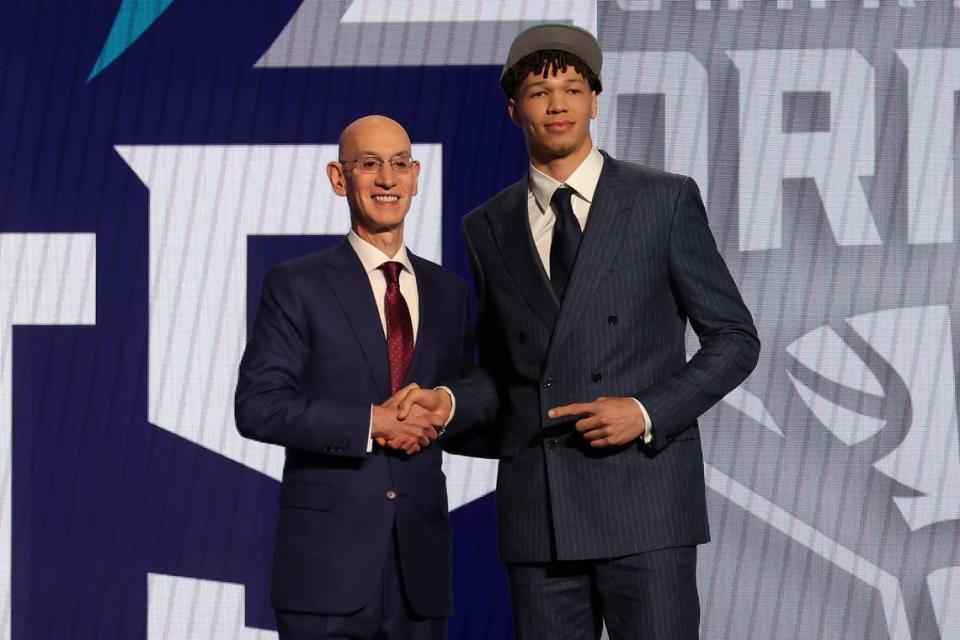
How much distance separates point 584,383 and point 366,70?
1460mm

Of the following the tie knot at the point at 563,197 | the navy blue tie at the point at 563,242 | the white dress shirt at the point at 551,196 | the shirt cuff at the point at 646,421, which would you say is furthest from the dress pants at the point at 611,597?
the tie knot at the point at 563,197

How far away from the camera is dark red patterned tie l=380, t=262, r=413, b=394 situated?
1.83 metres

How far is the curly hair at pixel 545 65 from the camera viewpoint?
171 cm

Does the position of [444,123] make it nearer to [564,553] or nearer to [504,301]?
[504,301]

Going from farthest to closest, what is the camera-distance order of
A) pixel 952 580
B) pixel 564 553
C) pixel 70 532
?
pixel 70 532, pixel 952 580, pixel 564 553

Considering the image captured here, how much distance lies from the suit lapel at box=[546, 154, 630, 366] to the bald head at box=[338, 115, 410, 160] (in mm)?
348

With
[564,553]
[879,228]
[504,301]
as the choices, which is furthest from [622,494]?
[879,228]

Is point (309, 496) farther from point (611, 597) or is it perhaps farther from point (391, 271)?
point (611, 597)

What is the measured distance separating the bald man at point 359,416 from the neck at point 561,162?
242mm

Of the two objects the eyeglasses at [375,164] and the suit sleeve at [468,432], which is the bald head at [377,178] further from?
the suit sleeve at [468,432]

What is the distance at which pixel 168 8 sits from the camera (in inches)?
115

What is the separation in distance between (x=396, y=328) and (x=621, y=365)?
1.21 feet

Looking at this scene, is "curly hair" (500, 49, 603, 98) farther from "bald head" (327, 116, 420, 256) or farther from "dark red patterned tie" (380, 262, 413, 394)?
"dark red patterned tie" (380, 262, 413, 394)

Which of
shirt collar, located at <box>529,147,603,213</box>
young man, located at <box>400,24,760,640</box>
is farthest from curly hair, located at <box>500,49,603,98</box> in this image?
shirt collar, located at <box>529,147,603,213</box>
